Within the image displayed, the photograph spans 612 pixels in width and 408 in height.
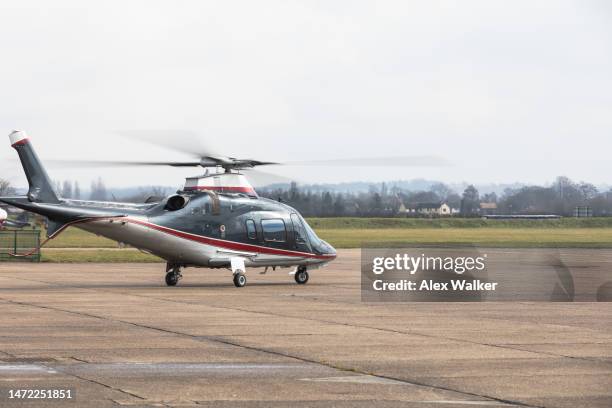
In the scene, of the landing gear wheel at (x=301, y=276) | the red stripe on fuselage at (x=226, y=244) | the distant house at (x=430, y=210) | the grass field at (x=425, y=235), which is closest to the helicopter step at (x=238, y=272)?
the red stripe on fuselage at (x=226, y=244)

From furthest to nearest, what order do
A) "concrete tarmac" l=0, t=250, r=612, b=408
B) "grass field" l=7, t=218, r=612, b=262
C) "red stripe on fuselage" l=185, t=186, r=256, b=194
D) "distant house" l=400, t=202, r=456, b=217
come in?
"distant house" l=400, t=202, r=456, b=217 → "grass field" l=7, t=218, r=612, b=262 → "red stripe on fuselage" l=185, t=186, r=256, b=194 → "concrete tarmac" l=0, t=250, r=612, b=408

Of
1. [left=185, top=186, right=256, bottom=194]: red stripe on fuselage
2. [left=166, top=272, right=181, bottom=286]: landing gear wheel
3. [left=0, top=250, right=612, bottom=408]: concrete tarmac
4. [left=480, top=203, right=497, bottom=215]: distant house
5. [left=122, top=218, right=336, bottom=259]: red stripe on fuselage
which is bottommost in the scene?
[left=0, top=250, right=612, bottom=408]: concrete tarmac

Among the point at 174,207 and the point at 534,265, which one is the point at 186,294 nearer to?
the point at 174,207

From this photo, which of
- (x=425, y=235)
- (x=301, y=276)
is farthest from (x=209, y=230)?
(x=425, y=235)

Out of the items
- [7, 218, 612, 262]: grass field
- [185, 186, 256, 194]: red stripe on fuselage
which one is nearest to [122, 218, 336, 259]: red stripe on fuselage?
[185, 186, 256, 194]: red stripe on fuselage

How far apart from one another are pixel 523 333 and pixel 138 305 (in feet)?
34.4

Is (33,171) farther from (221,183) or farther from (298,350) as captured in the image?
(298,350)

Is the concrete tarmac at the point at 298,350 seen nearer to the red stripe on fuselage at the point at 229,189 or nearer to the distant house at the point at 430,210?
the red stripe on fuselage at the point at 229,189

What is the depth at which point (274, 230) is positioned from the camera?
3778 cm

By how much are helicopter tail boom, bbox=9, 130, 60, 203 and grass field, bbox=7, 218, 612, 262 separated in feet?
73.2

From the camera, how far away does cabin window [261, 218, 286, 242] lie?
123 ft

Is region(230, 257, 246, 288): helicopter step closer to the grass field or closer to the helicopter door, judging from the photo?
the helicopter door

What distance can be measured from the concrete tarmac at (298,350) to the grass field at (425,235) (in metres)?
30.9

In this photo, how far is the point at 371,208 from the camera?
9238cm
